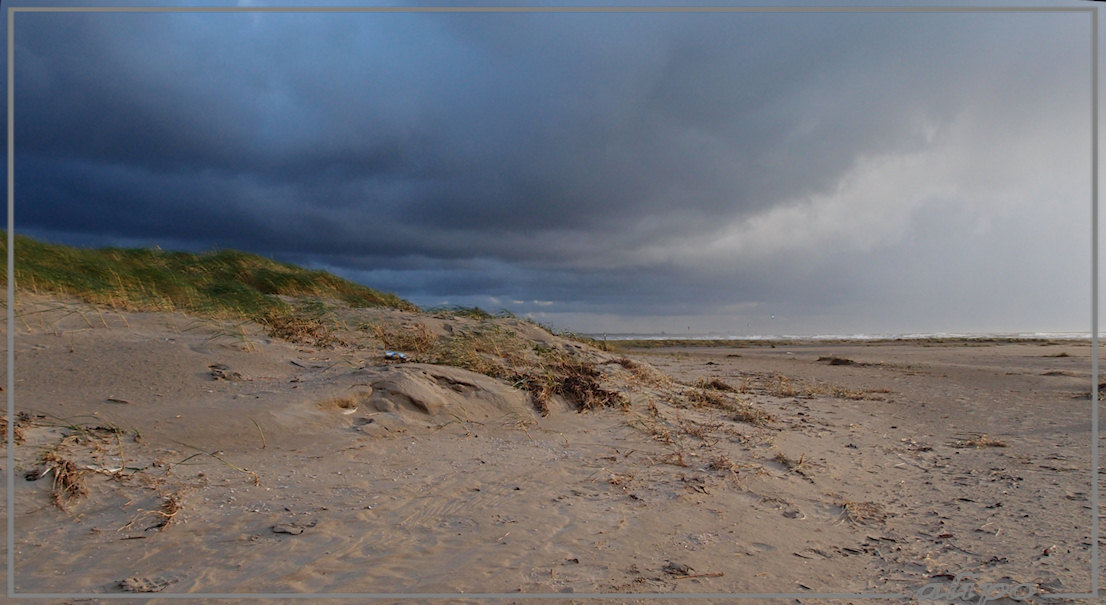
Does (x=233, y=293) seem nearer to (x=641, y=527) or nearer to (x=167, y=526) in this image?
(x=167, y=526)

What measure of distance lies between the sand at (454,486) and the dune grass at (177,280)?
917 mm


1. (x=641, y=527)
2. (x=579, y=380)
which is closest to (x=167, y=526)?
(x=641, y=527)

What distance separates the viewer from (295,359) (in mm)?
6840

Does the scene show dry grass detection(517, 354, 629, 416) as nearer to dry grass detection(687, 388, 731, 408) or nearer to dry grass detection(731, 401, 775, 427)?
dry grass detection(687, 388, 731, 408)

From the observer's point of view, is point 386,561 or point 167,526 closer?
point 386,561

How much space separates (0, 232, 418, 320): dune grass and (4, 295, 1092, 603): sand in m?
0.92

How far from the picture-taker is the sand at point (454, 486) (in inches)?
117

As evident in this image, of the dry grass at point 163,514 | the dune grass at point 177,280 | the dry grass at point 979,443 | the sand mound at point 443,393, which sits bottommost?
the dry grass at point 979,443

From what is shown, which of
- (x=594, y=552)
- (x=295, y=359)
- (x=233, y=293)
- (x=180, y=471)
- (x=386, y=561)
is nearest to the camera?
(x=386, y=561)

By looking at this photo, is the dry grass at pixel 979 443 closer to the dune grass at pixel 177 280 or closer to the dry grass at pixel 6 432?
the dry grass at pixel 6 432

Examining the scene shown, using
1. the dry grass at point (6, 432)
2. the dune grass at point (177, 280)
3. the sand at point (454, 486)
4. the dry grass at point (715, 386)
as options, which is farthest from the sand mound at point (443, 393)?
the dry grass at point (715, 386)

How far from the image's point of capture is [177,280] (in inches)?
412

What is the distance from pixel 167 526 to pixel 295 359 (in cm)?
375

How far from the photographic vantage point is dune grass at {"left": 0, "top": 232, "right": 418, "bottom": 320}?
8.13 m
